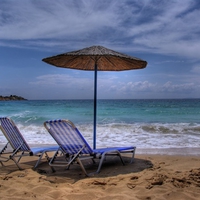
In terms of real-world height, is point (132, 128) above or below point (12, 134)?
below

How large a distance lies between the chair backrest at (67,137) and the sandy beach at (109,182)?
46 cm

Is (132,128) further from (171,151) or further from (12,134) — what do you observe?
(12,134)

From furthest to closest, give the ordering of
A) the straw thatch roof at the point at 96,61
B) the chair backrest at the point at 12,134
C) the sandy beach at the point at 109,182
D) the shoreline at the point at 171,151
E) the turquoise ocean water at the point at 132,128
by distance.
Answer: the turquoise ocean water at the point at 132,128, the shoreline at the point at 171,151, the straw thatch roof at the point at 96,61, the chair backrest at the point at 12,134, the sandy beach at the point at 109,182

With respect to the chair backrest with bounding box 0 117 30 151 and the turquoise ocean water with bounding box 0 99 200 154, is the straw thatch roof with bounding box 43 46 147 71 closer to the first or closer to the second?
the chair backrest with bounding box 0 117 30 151

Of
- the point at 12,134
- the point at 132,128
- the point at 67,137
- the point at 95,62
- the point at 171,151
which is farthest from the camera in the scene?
the point at 132,128

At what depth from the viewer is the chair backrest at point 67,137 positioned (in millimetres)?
4386

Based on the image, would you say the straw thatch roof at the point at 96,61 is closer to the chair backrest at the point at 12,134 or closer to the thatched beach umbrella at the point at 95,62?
the thatched beach umbrella at the point at 95,62

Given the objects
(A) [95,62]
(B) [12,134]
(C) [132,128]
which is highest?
(A) [95,62]

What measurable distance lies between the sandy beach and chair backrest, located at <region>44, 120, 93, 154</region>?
0.46m

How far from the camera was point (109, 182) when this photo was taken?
13.2 ft

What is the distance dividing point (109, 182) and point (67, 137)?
3.33 ft

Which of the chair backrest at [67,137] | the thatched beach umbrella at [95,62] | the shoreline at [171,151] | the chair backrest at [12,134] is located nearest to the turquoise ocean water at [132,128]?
the shoreline at [171,151]

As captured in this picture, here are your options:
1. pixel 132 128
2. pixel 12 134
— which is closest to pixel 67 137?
pixel 12 134

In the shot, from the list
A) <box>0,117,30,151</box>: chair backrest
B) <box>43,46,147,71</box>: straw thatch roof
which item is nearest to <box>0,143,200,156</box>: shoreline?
<box>43,46,147,71</box>: straw thatch roof
